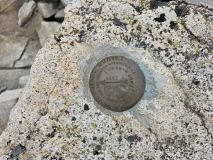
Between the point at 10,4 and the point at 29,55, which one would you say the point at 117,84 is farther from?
the point at 10,4

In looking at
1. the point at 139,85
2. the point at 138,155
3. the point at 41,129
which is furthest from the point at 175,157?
the point at 41,129

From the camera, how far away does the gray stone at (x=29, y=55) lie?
11.1 feet

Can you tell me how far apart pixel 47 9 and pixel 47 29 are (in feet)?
0.79

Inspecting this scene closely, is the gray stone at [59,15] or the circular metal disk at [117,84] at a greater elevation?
the circular metal disk at [117,84]

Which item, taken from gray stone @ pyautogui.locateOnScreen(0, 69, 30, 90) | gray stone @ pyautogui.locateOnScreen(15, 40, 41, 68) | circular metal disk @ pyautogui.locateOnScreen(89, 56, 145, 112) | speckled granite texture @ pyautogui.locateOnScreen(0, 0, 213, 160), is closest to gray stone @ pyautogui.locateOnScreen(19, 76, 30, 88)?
gray stone @ pyautogui.locateOnScreen(0, 69, 30, 90)

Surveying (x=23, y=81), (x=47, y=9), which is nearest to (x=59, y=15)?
(x=47, y=9)

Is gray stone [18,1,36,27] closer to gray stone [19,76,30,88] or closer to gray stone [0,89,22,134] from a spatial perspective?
gray stone [19,76,30,88]

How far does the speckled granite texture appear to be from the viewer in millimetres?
2090

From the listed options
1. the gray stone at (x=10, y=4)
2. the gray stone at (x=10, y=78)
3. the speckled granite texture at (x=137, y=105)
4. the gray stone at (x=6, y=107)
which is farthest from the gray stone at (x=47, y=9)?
the speckled granite texture at (x=137, y=105)

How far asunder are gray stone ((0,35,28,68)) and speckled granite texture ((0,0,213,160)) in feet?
4.08

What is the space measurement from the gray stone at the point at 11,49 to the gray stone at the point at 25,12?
0.63 ft

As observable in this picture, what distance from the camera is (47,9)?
3.42m

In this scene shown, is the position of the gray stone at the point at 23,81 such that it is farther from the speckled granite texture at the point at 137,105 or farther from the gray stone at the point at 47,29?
the speckled granite texture at the point at 137,105

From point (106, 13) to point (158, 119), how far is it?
0.82 meters
